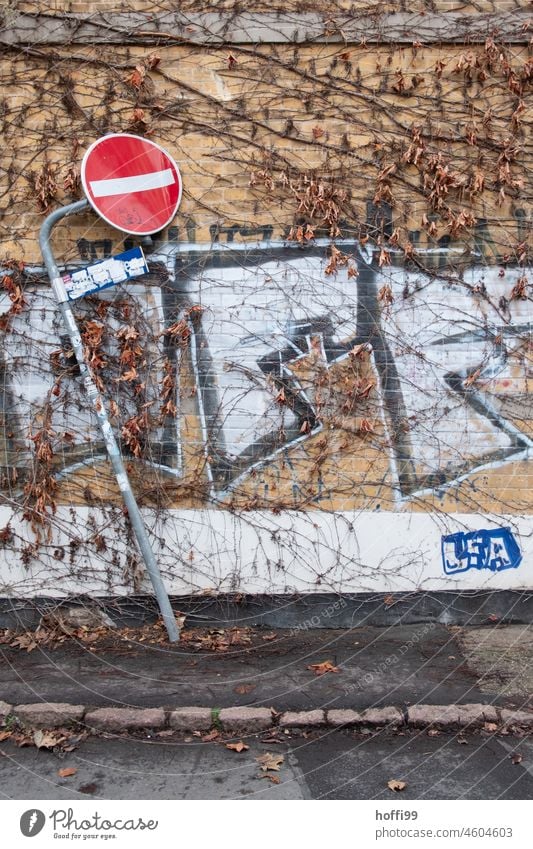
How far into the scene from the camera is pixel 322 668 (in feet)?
17.5

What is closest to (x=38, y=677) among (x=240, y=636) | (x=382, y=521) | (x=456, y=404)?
(x=240, y=636)

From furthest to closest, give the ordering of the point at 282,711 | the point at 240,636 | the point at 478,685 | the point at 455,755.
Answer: the point at 240,636
the point at 478,685
the point at 282,711
the point at 455,755

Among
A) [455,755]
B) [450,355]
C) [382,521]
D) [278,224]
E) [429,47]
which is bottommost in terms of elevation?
[455,755]

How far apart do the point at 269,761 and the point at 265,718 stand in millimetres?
375

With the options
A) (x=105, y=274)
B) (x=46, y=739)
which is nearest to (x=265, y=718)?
(x=46, y=739)

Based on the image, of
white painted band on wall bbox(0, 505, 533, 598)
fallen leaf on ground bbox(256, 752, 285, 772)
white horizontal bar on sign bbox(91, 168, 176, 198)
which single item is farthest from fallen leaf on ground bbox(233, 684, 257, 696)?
white horizontal bar on sign bbox(91, 168, 176, 198)

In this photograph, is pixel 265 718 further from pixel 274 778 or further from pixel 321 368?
pixel 321 368

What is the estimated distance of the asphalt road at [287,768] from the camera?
4008 millimetres

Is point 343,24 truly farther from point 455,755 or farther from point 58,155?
point 455,755

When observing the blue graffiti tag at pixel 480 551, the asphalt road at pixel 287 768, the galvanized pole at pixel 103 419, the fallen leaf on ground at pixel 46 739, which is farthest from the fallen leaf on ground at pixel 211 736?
the blue graffiti tag at pixel 480 551

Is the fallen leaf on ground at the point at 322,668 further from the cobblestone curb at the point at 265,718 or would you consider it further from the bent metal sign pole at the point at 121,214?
the bent metal sign pole at the point at 121,214

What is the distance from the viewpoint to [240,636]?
19.5 ft

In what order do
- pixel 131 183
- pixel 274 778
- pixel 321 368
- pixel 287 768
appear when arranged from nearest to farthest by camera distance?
1. pixel 274 778
2. pixel 287 768
3. pixel 131 183
4. pixel 321 368

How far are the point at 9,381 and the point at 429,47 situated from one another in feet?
14.2
